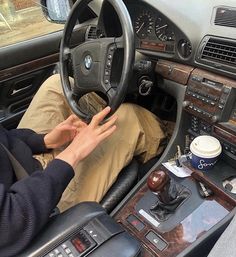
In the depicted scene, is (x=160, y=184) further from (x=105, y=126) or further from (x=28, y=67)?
(x=28, y=67)

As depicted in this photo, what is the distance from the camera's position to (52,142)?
1272 millimetres

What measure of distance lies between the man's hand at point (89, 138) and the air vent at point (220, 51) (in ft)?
1.20

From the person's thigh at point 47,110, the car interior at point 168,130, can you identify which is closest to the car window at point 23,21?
the car interior at point 168,130

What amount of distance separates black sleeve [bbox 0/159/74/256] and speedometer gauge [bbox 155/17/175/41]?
677mm

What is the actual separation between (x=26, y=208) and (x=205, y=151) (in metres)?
0.55

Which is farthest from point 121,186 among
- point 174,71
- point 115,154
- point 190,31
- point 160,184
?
point 190,31

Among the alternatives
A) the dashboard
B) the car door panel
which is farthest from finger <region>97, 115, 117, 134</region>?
the car door panel

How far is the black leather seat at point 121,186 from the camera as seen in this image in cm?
119

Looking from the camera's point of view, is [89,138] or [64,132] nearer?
[89,138]

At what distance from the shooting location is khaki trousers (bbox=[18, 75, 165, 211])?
120 centimetres

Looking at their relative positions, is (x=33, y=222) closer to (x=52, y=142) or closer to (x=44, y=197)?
(x=44, y=197)

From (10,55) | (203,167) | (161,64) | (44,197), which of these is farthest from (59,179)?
(10,55)

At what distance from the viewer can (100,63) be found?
118 centimetres

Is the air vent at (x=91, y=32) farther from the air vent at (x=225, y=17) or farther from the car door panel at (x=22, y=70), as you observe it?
the air vent at (x=225, y=17)
